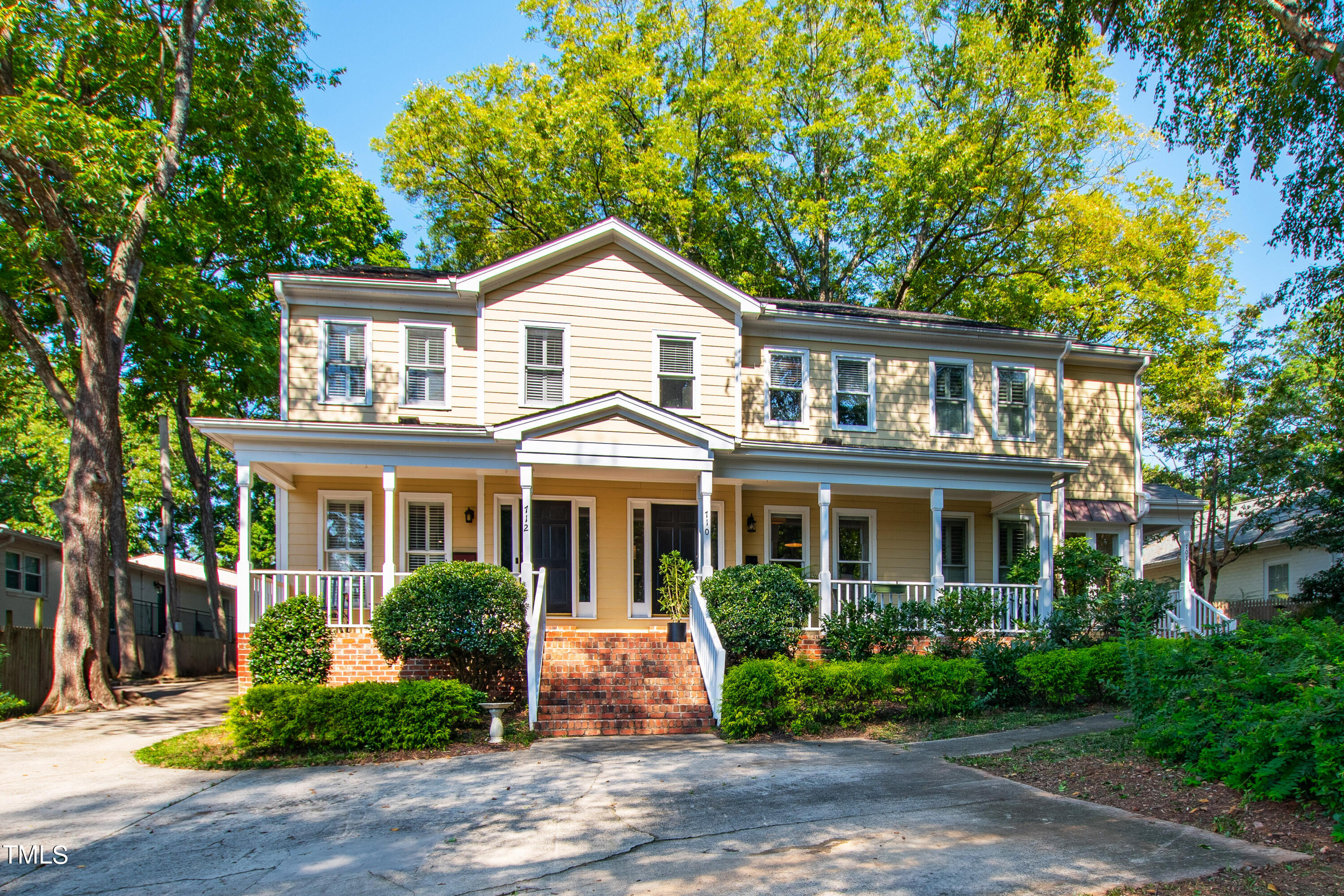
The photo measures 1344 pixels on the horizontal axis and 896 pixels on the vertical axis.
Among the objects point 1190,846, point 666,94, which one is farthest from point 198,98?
point 1190,846

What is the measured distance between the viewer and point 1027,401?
1869 cm

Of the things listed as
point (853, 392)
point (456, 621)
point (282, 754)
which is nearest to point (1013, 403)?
point (853, 392)

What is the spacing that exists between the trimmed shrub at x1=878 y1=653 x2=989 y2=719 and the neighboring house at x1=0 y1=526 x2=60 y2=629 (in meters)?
21.7

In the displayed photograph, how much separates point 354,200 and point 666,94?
10.2 metres

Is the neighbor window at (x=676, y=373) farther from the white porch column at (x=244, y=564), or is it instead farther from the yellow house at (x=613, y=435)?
the white porch column at (x=244, y=564)

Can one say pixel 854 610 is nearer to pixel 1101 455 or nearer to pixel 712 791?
pixel 712 791

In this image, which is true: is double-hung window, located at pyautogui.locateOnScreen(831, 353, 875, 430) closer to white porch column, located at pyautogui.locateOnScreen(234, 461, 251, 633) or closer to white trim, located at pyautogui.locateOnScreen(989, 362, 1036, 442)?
white trim, located at pyautogui.locateOnScreen(989, 362, 1036, 442)

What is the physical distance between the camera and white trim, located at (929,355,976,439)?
59.5ft

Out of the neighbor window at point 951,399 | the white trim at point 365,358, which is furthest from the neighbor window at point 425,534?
the neighbor window at point 951,399

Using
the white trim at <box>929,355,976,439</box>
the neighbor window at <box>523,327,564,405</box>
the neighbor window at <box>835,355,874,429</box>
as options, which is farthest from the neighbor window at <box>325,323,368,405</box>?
the white trim at <box>929,355,976,439</box>

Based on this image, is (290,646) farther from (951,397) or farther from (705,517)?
(951,397)

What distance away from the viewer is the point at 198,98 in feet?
58.0

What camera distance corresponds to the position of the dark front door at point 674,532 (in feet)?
55.4

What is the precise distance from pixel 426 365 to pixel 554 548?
3.90 meters
